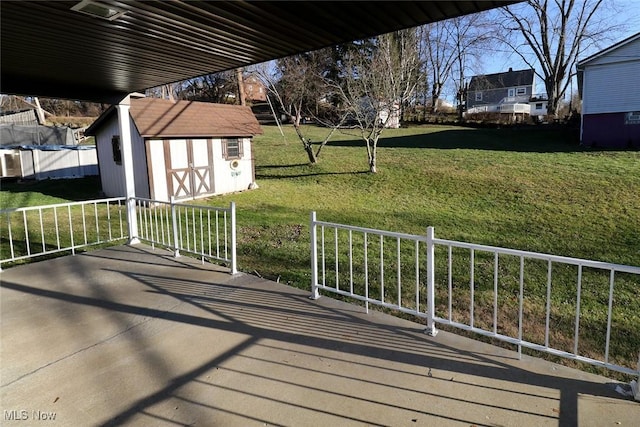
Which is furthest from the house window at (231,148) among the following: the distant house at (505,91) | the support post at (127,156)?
the distant house at (505,91)

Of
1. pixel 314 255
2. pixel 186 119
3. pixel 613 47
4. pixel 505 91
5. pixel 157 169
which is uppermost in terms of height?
pixel 505 91

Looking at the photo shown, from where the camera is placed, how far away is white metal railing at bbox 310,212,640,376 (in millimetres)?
3514

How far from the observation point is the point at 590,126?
16.7 metres

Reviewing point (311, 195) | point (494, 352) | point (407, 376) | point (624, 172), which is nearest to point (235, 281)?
point (407, 376)

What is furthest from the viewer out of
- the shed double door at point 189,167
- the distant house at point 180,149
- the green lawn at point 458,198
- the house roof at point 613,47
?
the house roof at point 613,47

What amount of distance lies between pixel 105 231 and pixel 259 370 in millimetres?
6509

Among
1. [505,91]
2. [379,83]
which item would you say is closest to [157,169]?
[379,83]

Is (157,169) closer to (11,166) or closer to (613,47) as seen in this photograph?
(11,166)

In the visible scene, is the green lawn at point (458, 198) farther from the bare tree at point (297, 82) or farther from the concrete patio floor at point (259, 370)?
the bare tree at point (297, 82)

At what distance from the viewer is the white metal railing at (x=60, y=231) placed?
6.11m

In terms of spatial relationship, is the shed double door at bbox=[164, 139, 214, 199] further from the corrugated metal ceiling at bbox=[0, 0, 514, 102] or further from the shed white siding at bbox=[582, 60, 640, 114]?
the shed white siding at bbox=[582, 60, 640, 114]

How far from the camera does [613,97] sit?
16.4 m

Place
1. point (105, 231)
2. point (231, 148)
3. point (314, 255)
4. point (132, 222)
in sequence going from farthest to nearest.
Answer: point (231, 148)
point (105, 231)
point (132, 222)
point (314, 255)

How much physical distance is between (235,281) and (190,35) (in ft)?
8.49
